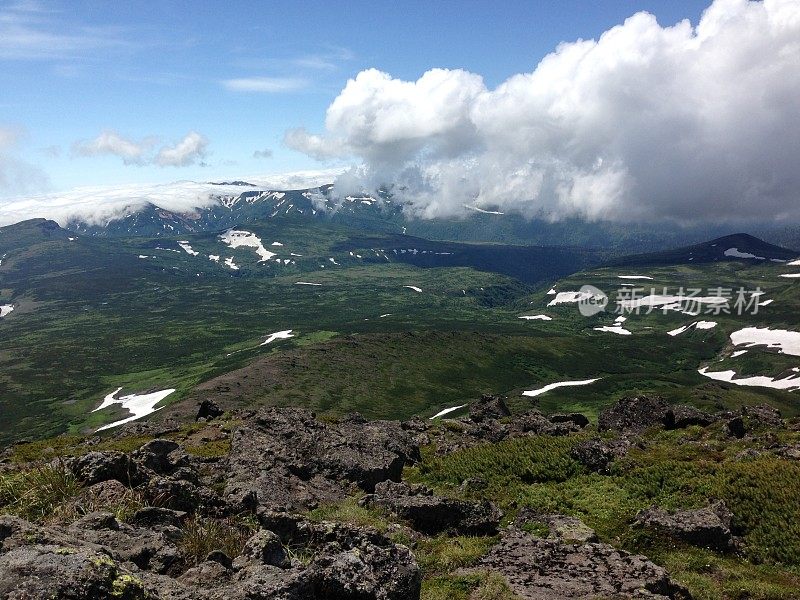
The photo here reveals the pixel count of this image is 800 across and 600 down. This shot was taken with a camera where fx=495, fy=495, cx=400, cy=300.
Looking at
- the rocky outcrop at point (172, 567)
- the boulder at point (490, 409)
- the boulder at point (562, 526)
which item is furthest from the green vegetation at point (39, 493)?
the boulder at point (490, 409)

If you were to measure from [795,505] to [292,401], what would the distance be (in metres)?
190

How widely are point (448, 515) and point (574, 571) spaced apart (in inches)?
298

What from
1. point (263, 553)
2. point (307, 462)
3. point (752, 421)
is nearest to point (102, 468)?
point (263, 553)

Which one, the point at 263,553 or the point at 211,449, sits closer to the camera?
the point at 263,553

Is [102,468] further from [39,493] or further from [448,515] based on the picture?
[448,515]

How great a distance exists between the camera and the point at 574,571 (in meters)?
16.4

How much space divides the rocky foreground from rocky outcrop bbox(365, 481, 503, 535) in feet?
0.21

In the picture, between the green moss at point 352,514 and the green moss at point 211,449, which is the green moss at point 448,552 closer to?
the green moss at point 352,514

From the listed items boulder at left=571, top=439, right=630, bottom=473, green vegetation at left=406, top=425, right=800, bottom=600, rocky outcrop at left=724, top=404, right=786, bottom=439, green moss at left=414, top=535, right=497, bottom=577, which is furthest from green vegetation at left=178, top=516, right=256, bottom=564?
rocky outcrop at left=724, top=404, right=786, bottom=439

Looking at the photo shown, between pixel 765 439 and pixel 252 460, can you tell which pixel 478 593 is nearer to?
pixel 252 460

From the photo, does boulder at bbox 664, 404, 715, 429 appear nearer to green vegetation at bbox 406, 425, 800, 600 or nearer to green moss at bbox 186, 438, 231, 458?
green vegetation at bbox 406, 425, 800, 600

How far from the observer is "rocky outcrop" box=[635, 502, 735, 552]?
65.8ft

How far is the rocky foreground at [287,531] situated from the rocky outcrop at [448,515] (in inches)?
2.5

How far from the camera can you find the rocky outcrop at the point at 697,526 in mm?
20047
